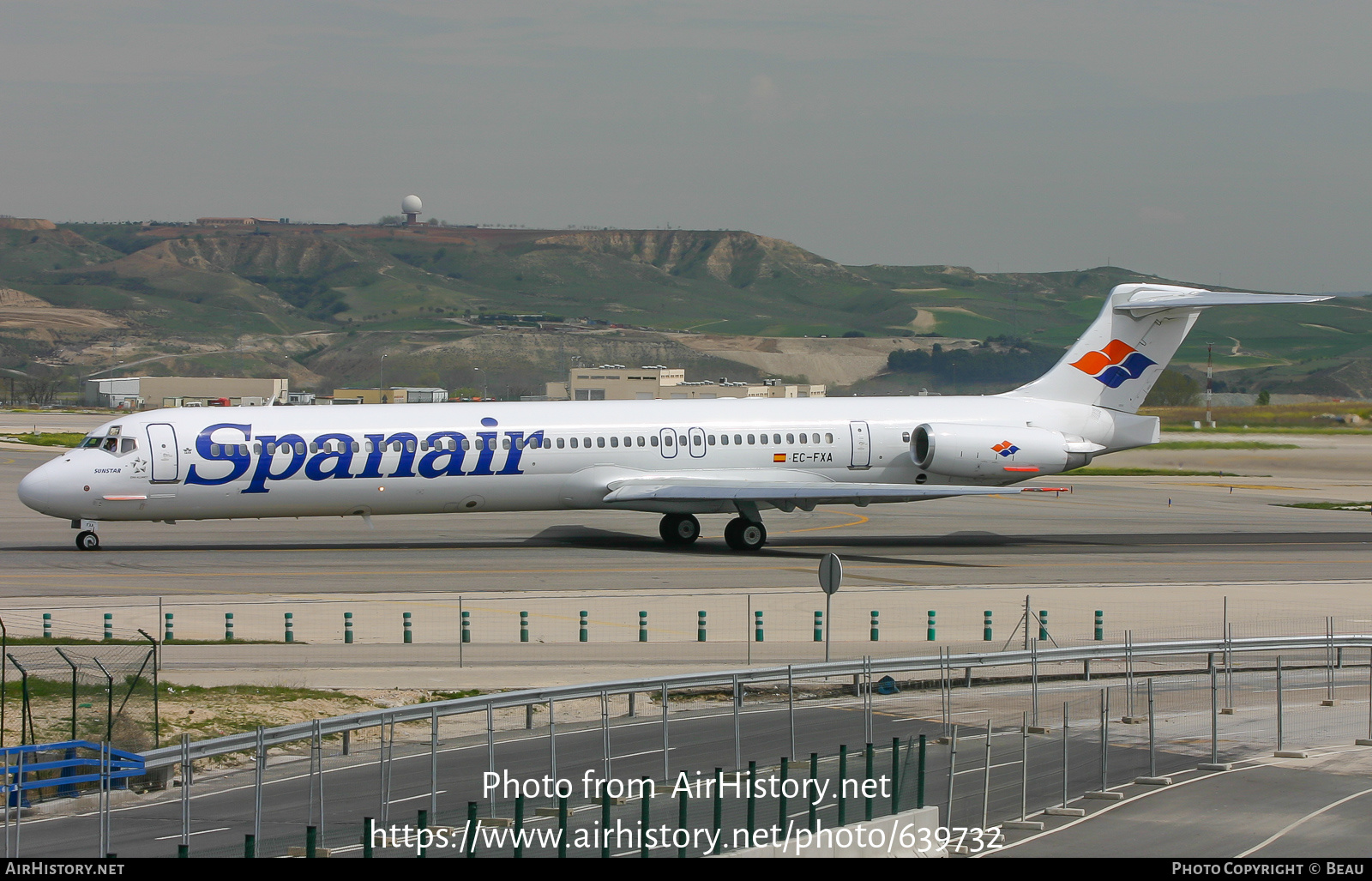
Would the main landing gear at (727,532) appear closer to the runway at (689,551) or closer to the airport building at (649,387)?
the runway at (689,551)

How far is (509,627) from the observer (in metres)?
25.9

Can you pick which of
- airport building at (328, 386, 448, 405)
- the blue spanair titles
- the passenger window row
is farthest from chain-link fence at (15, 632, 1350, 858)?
airport building at (328, 386, 448, 405)

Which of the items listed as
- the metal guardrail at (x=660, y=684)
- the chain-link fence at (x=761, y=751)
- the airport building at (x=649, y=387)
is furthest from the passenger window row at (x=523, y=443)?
the airport building at (x=649, y=387)

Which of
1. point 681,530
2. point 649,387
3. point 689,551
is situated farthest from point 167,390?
point 689,551

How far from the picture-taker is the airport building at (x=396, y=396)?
10470cm

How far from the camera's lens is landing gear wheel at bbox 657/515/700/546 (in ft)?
124

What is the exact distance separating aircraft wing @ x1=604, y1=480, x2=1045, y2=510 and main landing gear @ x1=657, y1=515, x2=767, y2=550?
100 cm

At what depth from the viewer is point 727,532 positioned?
37.4 m

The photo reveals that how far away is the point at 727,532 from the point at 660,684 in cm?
2234

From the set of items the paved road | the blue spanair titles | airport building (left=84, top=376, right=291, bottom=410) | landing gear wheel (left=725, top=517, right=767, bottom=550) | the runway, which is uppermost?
airport building (left=84, top=376, right=291, bottom=410)

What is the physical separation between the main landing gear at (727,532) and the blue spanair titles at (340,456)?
4.59 m

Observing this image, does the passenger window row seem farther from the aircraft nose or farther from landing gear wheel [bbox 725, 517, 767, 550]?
landing gear wheel [bbox 725, 517, 767, 550]

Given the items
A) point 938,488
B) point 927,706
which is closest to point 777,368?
point 938,488
